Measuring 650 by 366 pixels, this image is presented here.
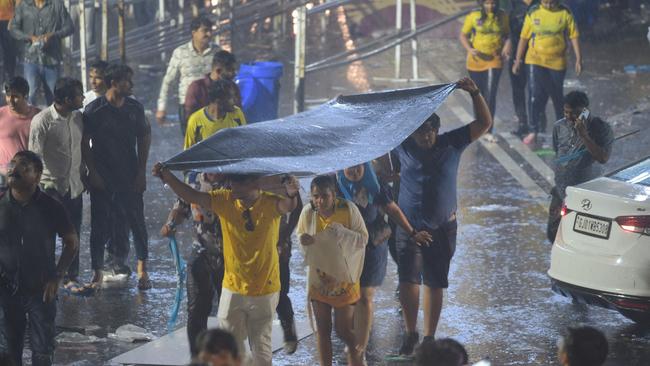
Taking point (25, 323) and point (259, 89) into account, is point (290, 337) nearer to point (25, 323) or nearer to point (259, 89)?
point (25, 323)

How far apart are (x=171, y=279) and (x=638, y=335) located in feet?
13.2

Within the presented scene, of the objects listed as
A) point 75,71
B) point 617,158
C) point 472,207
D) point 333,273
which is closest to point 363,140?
point 333,273

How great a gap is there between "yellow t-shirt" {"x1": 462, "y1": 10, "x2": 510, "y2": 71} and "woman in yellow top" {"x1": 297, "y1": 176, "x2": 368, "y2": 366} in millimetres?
8995

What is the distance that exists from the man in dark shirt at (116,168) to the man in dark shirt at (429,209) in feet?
8.91

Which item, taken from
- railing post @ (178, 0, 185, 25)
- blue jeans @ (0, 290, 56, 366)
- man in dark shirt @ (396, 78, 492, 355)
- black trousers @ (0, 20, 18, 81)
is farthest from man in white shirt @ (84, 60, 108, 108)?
railing post @ (178, 0, 185, 25)

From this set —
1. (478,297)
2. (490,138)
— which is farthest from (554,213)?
(490,138)

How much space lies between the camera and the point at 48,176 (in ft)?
36.3

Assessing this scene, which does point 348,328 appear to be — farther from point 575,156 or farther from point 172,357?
point 575,156

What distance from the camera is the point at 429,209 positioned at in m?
9.82

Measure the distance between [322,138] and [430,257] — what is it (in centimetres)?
135

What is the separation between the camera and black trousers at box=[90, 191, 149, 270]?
11633mm

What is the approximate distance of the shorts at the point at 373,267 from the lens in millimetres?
9562

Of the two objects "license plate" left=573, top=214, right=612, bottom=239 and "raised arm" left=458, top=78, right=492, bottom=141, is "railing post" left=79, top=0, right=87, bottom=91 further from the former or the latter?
"license plate" left=573, top=214, right=612, bottom=239

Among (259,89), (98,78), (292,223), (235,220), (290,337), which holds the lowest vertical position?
(290,337)
